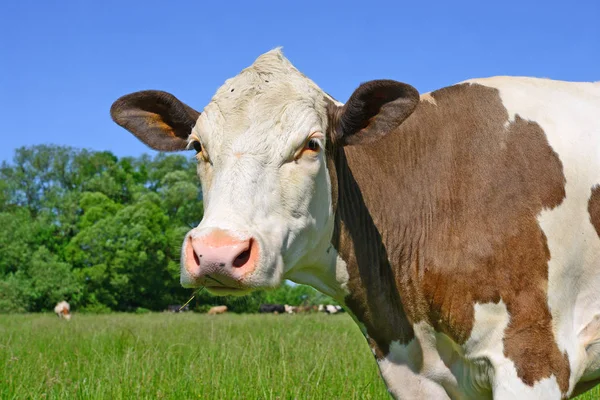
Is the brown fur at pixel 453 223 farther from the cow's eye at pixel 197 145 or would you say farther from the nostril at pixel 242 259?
the nostril at pixel 242 259


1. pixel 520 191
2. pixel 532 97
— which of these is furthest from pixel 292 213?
pixel 532 97

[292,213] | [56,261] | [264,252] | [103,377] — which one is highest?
[56,261]

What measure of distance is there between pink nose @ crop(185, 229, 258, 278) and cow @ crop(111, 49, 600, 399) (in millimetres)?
116

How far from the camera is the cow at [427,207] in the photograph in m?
3.51

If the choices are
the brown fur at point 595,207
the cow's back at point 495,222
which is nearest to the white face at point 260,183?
the cow's back at point 495,222

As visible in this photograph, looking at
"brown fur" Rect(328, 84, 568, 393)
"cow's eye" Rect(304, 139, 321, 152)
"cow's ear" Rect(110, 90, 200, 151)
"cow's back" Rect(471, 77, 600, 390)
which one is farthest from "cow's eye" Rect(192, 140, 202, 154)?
"cow's back" Rect(471, 77, 600, 390)

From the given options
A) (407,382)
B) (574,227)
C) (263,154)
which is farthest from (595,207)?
(263,154)

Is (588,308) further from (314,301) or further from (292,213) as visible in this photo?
(314,301)

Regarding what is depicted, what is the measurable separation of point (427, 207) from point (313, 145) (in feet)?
3.08

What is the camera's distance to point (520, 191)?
12.5 feet

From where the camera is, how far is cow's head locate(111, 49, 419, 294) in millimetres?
3039

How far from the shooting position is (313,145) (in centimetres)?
365

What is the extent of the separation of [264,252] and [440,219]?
1.38m

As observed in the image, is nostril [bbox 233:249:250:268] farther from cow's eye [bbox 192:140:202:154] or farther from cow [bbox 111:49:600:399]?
cow's eye [bbox 192:140:202:154]
